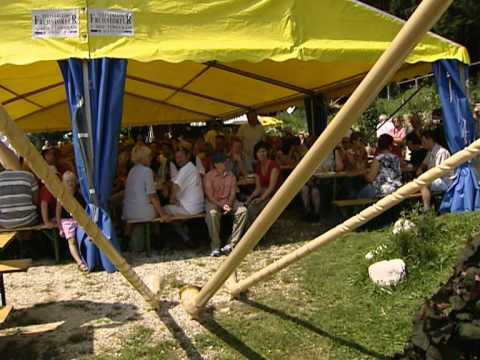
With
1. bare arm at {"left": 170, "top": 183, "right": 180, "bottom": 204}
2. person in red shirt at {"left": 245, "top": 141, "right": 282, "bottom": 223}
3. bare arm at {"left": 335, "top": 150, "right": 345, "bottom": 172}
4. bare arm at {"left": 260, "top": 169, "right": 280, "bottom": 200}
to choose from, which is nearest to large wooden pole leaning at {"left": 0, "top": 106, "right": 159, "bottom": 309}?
bare arm at {"left": 170, "top": 183, "right": 180, "bottom": 204}

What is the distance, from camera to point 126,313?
4324 millimetres

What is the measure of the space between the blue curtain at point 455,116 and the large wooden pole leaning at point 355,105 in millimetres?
4958

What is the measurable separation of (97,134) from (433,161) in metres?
4.29

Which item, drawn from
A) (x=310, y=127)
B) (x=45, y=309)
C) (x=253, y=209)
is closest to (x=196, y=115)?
(x=310, y=127)

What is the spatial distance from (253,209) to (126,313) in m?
2.60

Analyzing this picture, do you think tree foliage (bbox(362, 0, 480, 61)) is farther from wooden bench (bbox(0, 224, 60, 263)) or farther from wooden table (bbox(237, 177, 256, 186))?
wooden bench (bbox(0, 224, 60, 263))

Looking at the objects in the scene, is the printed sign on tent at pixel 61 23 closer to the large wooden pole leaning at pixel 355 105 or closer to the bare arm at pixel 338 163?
the large wooden pole leaning at pixel 355 105

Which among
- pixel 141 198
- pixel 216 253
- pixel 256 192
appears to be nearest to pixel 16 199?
pixel 141 198

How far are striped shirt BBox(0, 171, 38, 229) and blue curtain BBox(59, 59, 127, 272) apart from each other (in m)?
0.62

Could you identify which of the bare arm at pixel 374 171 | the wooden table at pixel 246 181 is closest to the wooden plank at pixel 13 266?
the wooden table at pixel 246 181

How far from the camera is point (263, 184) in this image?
22.7 ft

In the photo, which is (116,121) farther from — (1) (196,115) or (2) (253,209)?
(1) (196,115)

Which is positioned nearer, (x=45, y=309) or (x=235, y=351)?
(x=235, y=351)

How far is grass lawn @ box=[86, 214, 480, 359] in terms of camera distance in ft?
11.5
